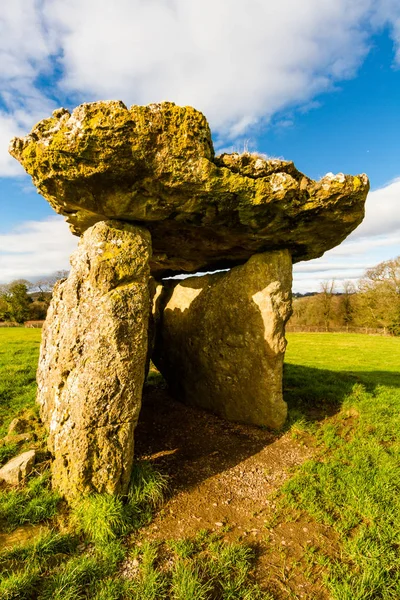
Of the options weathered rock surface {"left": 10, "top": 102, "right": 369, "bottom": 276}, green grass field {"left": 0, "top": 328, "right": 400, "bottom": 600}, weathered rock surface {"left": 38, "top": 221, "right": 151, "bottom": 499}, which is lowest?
green grass field {"left": 0, "top": 328, "right": 400, "bottom": 600}

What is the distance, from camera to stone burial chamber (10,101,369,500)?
18.8 ft

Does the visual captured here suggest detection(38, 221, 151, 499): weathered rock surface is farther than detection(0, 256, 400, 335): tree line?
No

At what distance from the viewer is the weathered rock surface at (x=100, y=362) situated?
5707mm

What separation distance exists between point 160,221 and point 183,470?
538cm

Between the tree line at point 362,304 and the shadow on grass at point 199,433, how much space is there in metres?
38.2

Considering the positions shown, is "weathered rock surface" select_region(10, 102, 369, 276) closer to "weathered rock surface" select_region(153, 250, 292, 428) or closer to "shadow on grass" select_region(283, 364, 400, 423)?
"weathered rock surface" select_region(153, 250, 292, 428)

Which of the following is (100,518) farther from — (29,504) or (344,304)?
(344,304)

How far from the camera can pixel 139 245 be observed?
6758 millimetres

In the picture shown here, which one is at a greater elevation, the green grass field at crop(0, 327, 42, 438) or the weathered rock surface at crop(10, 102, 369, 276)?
the weathered rock surface at crop(10, 102, 369, 276)

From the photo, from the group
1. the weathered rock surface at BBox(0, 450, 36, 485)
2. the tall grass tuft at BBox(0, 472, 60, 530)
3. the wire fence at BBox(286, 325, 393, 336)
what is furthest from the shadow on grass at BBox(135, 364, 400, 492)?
the wire fence at BBox(286, 325, 393, 336)

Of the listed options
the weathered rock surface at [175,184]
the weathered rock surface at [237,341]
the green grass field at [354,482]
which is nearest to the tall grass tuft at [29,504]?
the green grass field at [354,482]

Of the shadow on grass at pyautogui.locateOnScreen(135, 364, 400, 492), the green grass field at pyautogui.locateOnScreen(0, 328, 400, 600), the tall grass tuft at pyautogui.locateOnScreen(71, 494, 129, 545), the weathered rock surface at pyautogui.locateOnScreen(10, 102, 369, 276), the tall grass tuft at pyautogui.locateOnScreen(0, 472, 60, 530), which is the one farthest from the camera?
the shadow on grass at pyautogui.locateOnScreen(135, 364, 400, 492)

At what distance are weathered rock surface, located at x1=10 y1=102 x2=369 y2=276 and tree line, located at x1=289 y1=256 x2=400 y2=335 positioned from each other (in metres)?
42.6

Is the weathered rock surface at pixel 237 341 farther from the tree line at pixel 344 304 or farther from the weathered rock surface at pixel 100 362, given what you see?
the tree line at pixel 344 304
